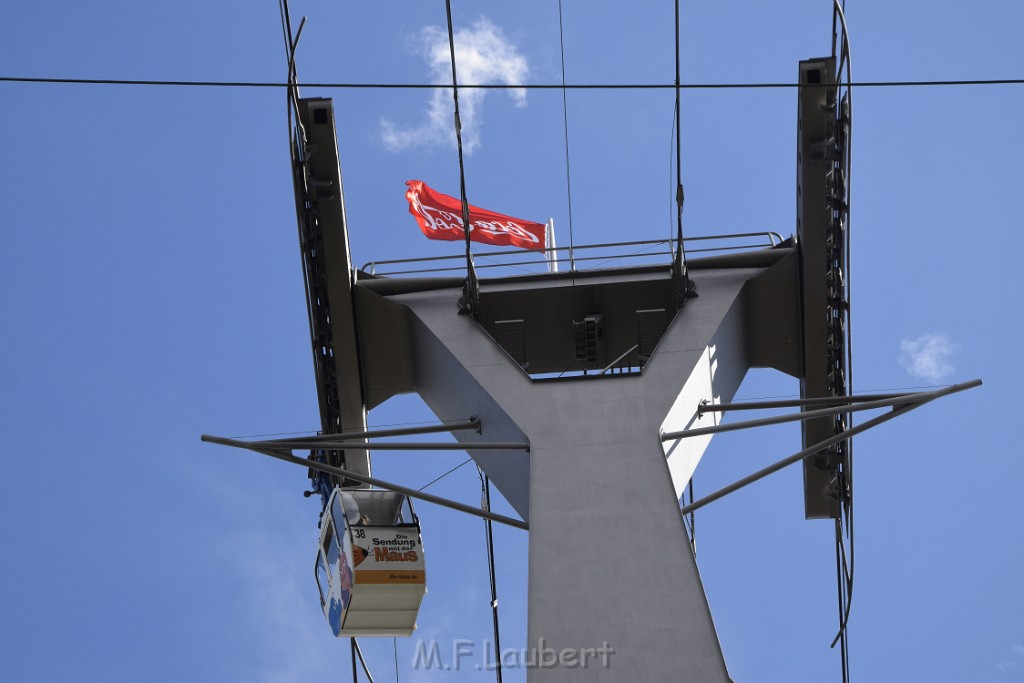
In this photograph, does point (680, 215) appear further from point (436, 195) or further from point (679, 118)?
point (436, 195)

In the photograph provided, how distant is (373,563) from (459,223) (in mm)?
10291

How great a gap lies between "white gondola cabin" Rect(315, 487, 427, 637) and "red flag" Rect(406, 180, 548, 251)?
865 cm

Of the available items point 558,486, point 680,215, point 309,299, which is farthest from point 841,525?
point 309,299

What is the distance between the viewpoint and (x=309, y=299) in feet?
68.4

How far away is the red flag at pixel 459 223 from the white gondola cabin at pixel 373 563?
8651mm

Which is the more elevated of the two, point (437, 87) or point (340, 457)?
point (437, 87)

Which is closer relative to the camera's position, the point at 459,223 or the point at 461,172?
the point at 461,172

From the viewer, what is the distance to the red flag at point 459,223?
25.7 metres

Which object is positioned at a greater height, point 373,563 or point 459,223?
point 459,223

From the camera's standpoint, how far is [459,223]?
26000 millimetres

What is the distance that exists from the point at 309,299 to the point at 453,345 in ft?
8.74

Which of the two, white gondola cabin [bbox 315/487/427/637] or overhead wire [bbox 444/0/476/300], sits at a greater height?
A: overhead wire [bbox 444/0/476/300]

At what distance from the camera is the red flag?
25734 mm

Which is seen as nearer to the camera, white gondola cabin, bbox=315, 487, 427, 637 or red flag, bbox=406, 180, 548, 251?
white gondola cabin, bbox=315, 487, 427, 637
